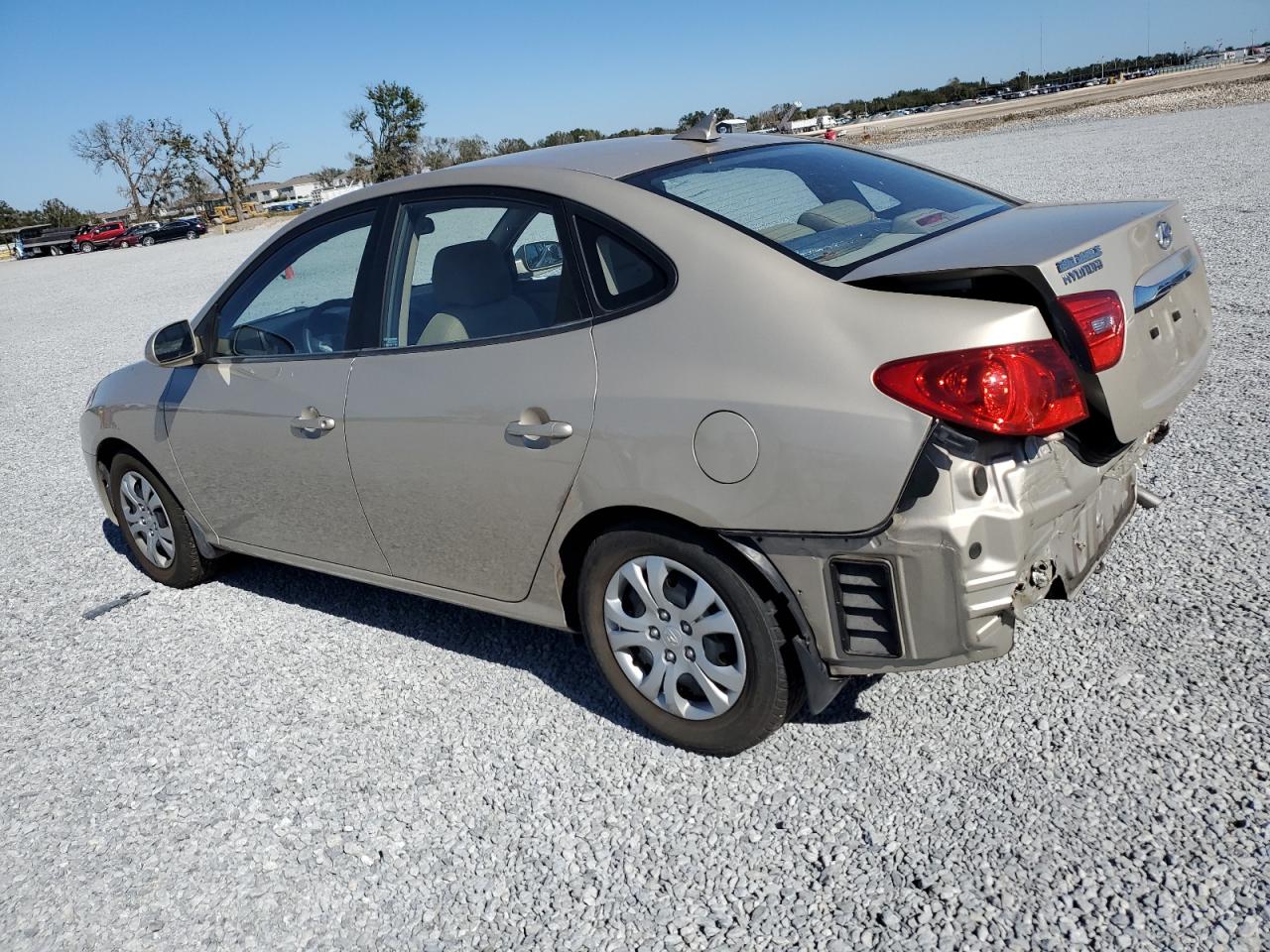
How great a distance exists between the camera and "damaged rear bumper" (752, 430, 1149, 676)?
251 centimetres

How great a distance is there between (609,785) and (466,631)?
134 centimetres

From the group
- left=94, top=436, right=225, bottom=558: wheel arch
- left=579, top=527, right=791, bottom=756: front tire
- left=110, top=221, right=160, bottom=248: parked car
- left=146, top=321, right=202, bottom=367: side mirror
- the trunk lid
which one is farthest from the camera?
left=110, top=221, right=160, bottom=248: parked car

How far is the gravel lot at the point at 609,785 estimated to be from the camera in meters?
2.53

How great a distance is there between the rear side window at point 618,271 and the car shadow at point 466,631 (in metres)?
1.38

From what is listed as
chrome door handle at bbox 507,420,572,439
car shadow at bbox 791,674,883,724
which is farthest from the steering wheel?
car shadow at bbox 791,674,883,724

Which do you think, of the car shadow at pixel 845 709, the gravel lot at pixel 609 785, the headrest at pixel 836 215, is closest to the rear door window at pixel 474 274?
the headrest at pixel 836 215

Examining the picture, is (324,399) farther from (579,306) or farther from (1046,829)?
(1046,829)

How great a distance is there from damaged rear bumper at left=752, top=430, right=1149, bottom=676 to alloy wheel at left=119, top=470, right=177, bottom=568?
345 cm

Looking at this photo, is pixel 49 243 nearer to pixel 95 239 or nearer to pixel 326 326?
pixel 95 239

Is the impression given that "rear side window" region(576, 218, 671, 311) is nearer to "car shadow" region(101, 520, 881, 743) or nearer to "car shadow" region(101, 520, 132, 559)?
"car shadow" region(101, 520, 881, 743)

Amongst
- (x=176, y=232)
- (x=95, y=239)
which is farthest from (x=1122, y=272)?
(x=95, y=239)

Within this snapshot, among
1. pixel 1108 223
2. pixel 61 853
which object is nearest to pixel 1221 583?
pixel 1108 223

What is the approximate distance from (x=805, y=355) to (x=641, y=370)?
0.49 m

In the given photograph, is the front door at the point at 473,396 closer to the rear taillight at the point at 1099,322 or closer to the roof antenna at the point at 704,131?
the roof antenna at the point at 704,131
